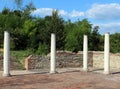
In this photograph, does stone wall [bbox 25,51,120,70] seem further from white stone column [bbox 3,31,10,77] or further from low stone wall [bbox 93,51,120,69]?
white stone column [bbox 3,31,10,77]

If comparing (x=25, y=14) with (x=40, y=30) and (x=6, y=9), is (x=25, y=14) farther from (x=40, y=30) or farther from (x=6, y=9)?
(x=40, y=30)

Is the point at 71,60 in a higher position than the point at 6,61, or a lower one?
lower

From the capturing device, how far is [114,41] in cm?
5047

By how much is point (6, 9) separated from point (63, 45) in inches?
929

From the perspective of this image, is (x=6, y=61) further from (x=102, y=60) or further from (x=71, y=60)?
(x=102, y=60)

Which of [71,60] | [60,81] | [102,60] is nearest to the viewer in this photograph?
[60,81]

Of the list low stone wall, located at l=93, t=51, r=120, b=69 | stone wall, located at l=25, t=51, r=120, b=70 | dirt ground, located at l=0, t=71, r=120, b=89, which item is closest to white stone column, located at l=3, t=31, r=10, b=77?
dirt ground, located at l=0, t=71, r=120, b=89


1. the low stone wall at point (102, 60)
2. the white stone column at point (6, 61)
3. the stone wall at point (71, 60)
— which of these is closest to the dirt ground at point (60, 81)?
the white stone column at point (6, 61)

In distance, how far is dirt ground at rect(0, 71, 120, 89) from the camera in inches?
746

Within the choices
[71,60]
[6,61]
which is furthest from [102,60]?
[6,61]

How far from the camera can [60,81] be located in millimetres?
21062

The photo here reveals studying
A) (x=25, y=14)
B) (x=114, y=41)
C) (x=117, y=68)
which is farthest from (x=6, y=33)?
(x=25, y=14)

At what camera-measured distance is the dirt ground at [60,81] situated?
18.9m

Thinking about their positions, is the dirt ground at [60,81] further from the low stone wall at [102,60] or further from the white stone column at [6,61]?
the low stone wall at [102,60]
